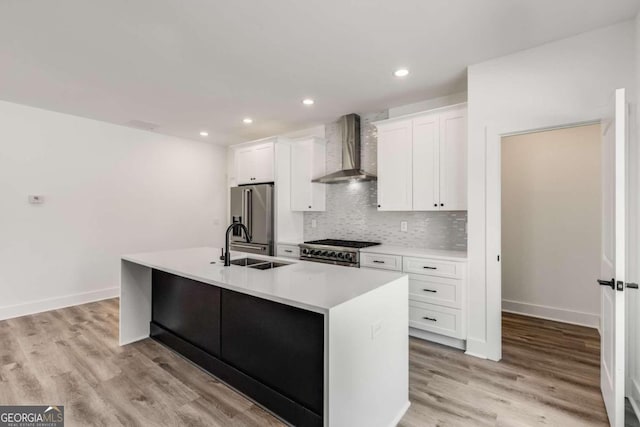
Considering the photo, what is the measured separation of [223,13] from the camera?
206 cm

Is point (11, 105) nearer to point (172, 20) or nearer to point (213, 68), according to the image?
point (213, 68)

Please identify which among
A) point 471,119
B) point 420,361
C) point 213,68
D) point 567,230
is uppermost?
point 213,68

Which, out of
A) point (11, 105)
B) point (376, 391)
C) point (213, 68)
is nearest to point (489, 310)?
point (376, 391)

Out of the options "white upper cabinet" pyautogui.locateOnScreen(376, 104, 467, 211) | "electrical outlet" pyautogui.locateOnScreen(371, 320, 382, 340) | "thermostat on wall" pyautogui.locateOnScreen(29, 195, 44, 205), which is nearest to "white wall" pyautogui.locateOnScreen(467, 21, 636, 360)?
"white upper cabinet" pyautogui.locateOnScreen(376, 104, 467, 211)

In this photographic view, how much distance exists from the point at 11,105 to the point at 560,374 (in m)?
6.49

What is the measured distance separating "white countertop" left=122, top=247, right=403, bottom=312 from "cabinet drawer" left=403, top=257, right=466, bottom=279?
106 centimetres

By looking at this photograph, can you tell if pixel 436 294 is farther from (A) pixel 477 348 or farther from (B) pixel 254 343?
(B) pixel 254 343

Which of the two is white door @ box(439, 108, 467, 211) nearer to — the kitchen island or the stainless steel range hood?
the stainless steel range hood

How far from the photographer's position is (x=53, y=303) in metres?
4.11

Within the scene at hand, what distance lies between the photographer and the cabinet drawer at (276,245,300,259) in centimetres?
432

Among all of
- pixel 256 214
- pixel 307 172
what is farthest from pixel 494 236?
pixel 256 214

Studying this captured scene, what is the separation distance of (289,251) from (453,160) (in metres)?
2.48

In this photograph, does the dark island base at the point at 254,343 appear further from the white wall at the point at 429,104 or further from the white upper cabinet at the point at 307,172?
the white wall at the point at 429,104

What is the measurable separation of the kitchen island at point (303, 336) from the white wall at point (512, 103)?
1.14 metres
